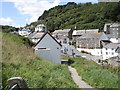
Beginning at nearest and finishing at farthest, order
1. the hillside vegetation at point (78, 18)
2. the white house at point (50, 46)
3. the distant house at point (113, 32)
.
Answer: the white house at point (50, 46), the distant house at point (113, 32), the hillside vegetation at point (78, 18)

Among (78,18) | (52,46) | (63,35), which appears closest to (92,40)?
(63,35)

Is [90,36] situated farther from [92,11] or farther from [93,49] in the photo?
[92,11]

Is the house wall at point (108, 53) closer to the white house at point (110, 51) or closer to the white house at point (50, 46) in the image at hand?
the white house at point (110, 51)

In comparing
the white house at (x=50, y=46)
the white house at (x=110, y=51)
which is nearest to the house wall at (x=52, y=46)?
the white house at (x=50, y=46)

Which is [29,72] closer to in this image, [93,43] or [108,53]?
[108,53]

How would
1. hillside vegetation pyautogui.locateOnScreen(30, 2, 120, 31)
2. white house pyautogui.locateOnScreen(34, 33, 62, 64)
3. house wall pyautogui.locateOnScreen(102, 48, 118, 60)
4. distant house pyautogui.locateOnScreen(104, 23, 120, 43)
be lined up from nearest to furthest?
white house pyautogui.locateOnScreen(34, 33, 62, 64) → house wall pyautogui.locateOnScreen(102, 48, 118, 60) → distant house pyautogui.locateOnScreen(104, 23, 120, 43) → hillside vegetation pyautogui.locateOnScreen(30, 2, 120, 31)

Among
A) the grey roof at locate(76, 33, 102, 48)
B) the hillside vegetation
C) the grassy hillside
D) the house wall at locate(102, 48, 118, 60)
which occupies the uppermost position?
the hillside vegetation

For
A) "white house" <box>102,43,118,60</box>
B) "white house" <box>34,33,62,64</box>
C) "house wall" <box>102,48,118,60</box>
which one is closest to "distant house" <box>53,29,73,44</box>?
"house wall" <box>102,48,118,60</box>

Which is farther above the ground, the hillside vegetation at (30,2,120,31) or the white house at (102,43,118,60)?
the hillside vegetation at (30,2,120,31)

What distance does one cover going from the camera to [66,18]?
55.2 m

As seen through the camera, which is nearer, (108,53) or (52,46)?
(52,46)

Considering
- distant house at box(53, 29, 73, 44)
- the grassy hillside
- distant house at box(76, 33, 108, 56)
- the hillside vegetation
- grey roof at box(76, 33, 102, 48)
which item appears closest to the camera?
the grassy hillside

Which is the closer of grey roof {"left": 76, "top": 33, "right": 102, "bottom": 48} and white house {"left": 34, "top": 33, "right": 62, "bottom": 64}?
white house {"left": 34, "top": 33, "right": 62, "bottom": 64}

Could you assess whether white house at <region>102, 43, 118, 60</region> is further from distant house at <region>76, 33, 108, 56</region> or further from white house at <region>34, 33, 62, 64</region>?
white house at <region>34, 33, 62, 64</region>
